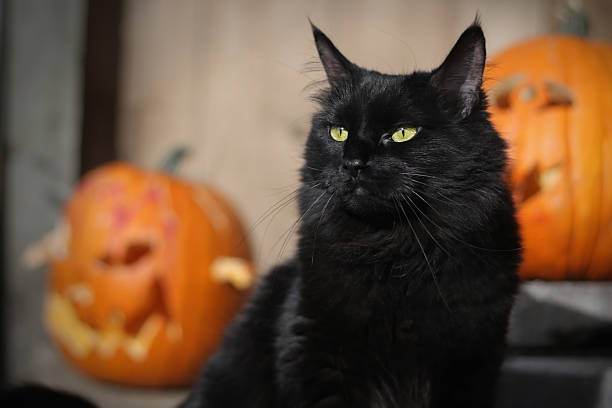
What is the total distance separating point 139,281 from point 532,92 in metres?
1.51

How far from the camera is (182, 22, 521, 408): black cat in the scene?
3.68 feet

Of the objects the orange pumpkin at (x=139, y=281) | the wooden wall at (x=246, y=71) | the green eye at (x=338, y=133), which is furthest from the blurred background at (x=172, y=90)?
the green eye at (x=338, y=133)

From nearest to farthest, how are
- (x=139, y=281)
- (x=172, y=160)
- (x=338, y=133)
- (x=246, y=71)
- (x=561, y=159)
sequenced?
(x=338, y=133)
(x=561, y=159)
(x=139, y=281)
(x=172, y=160)
(x=246, y=71)

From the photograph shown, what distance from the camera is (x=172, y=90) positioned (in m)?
2.73

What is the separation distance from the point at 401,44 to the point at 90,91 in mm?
1454

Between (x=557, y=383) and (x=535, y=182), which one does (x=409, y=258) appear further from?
(x=535, y=182)

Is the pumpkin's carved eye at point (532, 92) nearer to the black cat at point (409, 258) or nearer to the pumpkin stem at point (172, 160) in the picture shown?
the black cat at point (409, 258)

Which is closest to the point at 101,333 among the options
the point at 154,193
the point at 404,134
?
the point at 154,193

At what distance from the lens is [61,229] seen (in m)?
2.28

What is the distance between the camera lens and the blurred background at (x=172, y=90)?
2.44 metres

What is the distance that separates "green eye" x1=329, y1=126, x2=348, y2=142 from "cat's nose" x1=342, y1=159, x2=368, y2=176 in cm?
11

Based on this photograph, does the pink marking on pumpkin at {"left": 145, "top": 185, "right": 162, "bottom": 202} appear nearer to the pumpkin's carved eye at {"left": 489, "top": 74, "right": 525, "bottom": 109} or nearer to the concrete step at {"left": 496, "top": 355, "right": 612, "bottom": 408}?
the pumpkin's carved eye at {"left": 489, "top": 74, "right": 525, "bottom": 109}

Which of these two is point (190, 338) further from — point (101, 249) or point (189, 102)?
point (189, 102)

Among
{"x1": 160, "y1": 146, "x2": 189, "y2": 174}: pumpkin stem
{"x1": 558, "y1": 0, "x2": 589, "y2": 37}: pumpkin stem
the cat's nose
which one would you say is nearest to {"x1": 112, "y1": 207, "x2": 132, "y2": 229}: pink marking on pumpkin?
{"x1": 160, "y1": 146, "x2": 189, "y2": 174}: pumpkin stem
